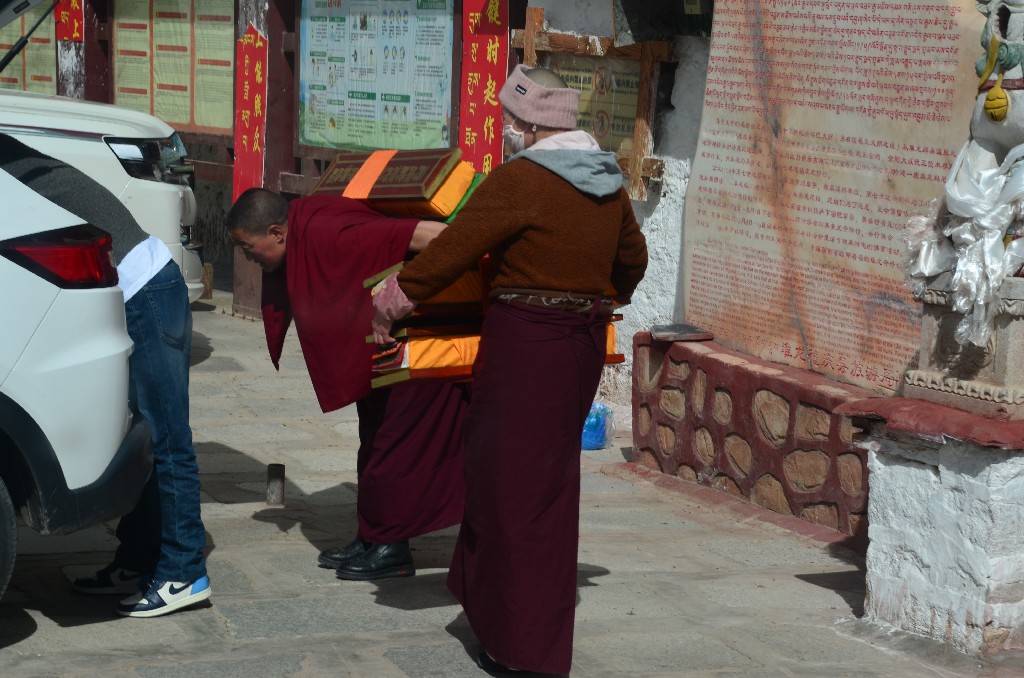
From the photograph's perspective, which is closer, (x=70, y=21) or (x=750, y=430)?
(x=750, y=430)

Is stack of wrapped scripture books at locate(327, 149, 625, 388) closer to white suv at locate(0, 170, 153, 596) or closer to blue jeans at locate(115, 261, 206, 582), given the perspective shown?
blue jeans at locate(115, 261, 206, 582)

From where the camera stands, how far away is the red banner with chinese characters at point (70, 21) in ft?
40.5

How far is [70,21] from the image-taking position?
493 inches

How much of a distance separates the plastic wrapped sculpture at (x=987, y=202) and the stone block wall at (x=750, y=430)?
45.8 inches

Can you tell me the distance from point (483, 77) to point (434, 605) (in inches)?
177

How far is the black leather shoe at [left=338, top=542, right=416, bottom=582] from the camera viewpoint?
15.7ft

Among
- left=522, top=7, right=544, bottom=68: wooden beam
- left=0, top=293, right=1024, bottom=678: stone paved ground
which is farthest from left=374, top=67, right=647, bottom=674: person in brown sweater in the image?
left=522, top=7, right=544, bottom=68: wooden beam

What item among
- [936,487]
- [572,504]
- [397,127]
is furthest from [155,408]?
[397,127]

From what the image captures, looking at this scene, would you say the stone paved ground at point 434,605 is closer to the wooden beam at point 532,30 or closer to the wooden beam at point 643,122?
the wooden beam at point 643,122

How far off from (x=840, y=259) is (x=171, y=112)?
7.44m

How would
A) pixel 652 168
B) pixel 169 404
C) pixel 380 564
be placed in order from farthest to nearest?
pixel 652 168, pixel 380 564, pixel 169 404

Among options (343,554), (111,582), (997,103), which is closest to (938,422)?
(997,103)

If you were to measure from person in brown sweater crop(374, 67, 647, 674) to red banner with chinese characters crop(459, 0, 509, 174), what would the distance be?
4.29 m

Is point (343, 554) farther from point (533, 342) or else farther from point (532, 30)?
point (532, 30)
